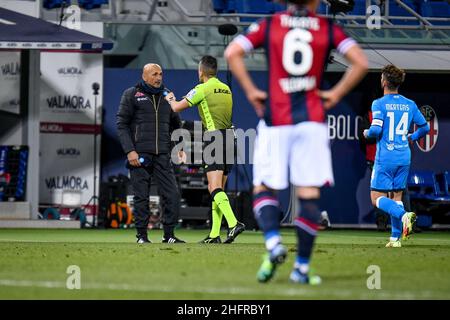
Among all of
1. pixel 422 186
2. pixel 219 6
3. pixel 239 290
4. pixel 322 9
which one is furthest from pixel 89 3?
pixel 239 290

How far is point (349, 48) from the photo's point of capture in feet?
27.5

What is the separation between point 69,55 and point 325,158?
14.3 m

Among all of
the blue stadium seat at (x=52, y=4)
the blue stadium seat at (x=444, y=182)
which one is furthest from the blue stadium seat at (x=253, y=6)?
the blue stadium seat at (x=444, y=182)

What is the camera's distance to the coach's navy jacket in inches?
552

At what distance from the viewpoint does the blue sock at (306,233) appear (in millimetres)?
8148

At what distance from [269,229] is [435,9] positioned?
1628 centimetres

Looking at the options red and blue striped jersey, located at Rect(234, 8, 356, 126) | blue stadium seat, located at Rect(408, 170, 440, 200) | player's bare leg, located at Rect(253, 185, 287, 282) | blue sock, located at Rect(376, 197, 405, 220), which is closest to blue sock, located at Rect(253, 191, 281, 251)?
player's bare leg, located at Rect(253, 185, 287, 282)

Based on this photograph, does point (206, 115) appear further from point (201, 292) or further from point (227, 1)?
point (227, 1)

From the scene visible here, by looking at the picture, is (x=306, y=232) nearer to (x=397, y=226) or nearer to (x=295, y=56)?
(x=295, y=56)

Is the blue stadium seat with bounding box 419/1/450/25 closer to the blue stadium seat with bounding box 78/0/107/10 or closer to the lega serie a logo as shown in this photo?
the lega serie a logo

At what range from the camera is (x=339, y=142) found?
72.8 feet

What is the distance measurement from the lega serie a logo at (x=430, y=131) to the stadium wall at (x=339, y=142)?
4 centimetres

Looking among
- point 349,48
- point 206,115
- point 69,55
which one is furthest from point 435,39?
point 349,48

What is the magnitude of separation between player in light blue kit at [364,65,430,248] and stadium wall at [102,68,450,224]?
845cm
